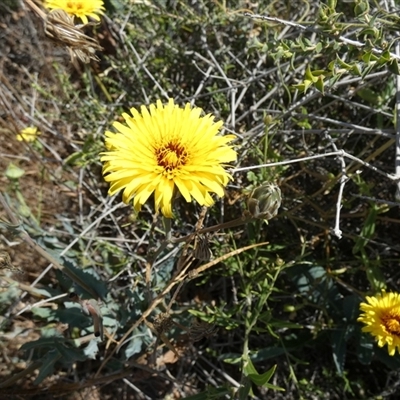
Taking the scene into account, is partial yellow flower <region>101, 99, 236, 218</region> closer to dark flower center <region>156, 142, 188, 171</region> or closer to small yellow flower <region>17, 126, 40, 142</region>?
dark flower center <region>156, 142, 188, 171</region>

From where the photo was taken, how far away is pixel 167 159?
113 cm

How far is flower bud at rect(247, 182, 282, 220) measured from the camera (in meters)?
1.07

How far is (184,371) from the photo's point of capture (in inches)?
78.8

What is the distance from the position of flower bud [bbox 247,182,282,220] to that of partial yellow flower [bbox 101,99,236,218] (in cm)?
7

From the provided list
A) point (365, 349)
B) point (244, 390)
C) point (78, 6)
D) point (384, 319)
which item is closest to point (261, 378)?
point (244, 390)

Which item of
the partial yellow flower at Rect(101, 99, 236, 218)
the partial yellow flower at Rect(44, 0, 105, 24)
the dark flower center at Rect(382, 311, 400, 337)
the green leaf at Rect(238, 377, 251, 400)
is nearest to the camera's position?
the partial yellow flower at Rect(101, 99, 236, 218)

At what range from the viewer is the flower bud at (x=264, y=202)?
3.51 ft

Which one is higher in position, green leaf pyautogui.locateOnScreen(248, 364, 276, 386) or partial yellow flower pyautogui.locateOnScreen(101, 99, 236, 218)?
partial yellow flower pyautogui.locateOnScreen(101, 99, 236, 218)

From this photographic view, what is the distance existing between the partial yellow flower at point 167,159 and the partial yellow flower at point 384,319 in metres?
0.64

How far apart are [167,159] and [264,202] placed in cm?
22

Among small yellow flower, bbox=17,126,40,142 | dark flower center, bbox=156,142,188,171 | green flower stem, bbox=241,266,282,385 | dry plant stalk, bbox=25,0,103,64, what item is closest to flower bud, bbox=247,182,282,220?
dark flower center, bbox=156,142,188,171

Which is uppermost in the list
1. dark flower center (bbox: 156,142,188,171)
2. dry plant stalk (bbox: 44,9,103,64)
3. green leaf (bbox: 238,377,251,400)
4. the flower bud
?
dry plant stalk (bbox: 44,9,103,64)

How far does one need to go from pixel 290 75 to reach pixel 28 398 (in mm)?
1430

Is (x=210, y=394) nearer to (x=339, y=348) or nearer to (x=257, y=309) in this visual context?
(x=257, y=309)
